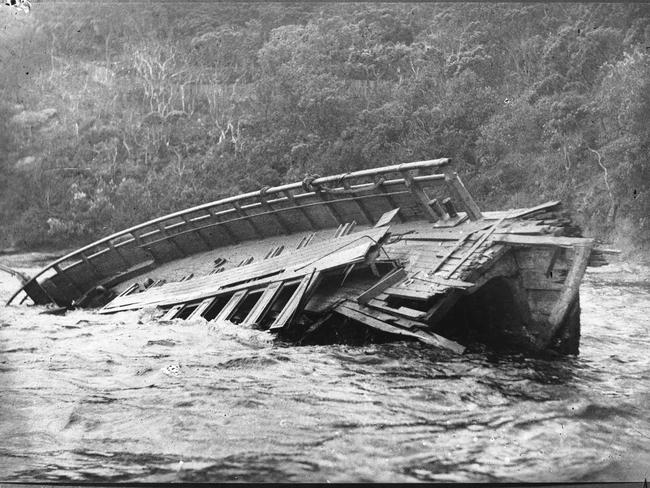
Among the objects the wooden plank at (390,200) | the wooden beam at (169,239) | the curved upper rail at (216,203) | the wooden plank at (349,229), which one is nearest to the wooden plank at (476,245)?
the curved upper rail at (216,203)

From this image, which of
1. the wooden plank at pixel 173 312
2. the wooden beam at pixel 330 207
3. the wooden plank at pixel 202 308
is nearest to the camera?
the wooden plank at pixel 202 308

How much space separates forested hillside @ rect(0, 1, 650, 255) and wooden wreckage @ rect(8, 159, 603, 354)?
1.63 feet

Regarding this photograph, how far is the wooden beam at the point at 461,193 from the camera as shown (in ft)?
24.7

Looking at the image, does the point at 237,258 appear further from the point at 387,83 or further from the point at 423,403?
the point at 423,403

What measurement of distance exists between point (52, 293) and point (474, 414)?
28.4 ft

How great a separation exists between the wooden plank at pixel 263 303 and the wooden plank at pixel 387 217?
4.53 feet

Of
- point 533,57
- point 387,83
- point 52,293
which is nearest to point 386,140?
point 387,83

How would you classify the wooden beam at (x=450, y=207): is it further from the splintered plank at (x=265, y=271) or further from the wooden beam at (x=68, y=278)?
the wooden beam at (x=68, y=278)

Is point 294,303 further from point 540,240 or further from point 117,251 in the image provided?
point 117,251

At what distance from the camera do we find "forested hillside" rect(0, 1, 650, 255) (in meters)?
6.23

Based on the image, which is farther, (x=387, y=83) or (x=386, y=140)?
(x=386, y=140)

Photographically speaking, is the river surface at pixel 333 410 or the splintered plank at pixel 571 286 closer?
the river surface at pixel 333 410

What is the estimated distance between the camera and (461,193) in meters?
7.59

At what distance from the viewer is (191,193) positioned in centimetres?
1005
